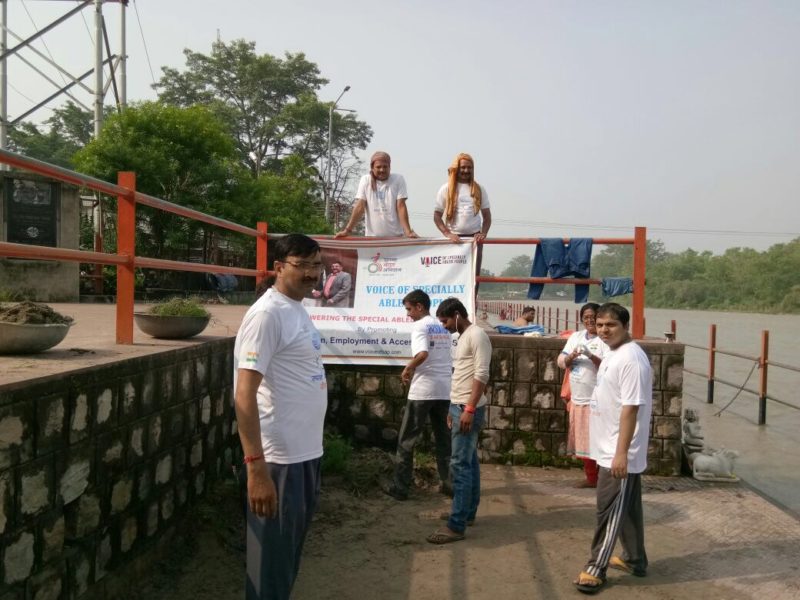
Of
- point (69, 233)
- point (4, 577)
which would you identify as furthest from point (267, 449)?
point (69, 233)

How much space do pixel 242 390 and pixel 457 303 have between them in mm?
2594

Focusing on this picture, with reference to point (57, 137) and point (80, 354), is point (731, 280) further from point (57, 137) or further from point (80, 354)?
point (80, 354)

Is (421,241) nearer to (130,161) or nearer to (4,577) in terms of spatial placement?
(4,577)

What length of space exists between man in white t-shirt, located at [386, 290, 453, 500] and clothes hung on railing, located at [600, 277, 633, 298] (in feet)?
6.22

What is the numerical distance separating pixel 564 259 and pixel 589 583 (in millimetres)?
3308

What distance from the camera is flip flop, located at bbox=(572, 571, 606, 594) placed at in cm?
372

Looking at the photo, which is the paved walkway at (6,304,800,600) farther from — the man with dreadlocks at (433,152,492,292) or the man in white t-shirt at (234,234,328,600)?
the man with dreadlocks at (433,152,492,292)

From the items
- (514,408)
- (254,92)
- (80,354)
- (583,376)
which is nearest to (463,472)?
(583,376)

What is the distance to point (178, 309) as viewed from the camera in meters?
4.22

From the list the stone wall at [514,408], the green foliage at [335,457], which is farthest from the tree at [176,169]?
the green foliage at [335,457]

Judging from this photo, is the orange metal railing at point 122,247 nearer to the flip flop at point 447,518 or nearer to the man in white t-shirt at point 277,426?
the man in white t-shirt at point 277,426

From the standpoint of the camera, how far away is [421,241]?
20.3 ft

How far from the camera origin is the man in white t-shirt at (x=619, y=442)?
3652 millimetres

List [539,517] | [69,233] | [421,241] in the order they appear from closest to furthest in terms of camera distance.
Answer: [539,517] < [421,241] < [69,233]
